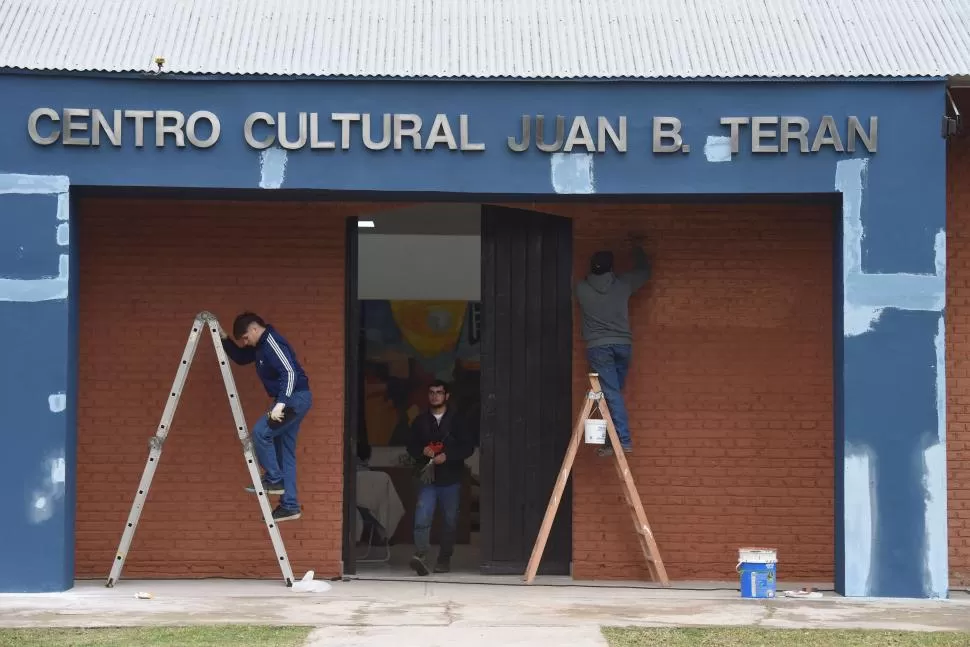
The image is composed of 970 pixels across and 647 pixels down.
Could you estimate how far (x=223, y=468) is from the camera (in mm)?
12453

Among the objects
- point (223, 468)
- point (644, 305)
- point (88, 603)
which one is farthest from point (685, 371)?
point (88, 603)

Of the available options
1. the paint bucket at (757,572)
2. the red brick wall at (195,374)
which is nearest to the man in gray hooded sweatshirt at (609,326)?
the paint bucket at (757,572)

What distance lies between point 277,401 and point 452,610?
2239mm

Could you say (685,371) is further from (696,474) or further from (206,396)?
(206,396)

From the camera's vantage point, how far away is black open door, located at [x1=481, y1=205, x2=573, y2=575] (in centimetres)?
1277

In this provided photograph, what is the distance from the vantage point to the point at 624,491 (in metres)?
12.2

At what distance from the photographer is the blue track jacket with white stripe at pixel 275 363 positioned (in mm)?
11695

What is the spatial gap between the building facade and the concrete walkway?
49 centimetres

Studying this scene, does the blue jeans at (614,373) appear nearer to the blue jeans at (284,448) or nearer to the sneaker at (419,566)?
the sneaker at (419,566)

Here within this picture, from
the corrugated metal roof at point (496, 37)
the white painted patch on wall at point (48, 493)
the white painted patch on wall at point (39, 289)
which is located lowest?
the white painted patch on wall at point (48, 493)

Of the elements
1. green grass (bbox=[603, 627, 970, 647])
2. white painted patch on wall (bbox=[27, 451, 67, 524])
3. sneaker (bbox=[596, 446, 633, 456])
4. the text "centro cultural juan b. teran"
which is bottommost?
green grass (bbox=[603, 627, 970, 647])

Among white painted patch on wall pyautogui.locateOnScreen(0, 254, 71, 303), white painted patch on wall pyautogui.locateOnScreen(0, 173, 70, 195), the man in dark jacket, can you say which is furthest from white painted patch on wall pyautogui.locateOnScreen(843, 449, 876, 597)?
white painted patch on wall pyautogui.locateOnScreen(0, 173, 70, 195)

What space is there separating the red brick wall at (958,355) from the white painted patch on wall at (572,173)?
10.6ft

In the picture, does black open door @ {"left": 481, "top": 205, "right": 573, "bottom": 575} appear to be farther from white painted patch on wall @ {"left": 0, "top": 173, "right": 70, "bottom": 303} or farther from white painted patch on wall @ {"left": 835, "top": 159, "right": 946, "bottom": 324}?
white painted patch on wall @ {"left": 0, "top": 173, "right": 70, "bottom": 303}
